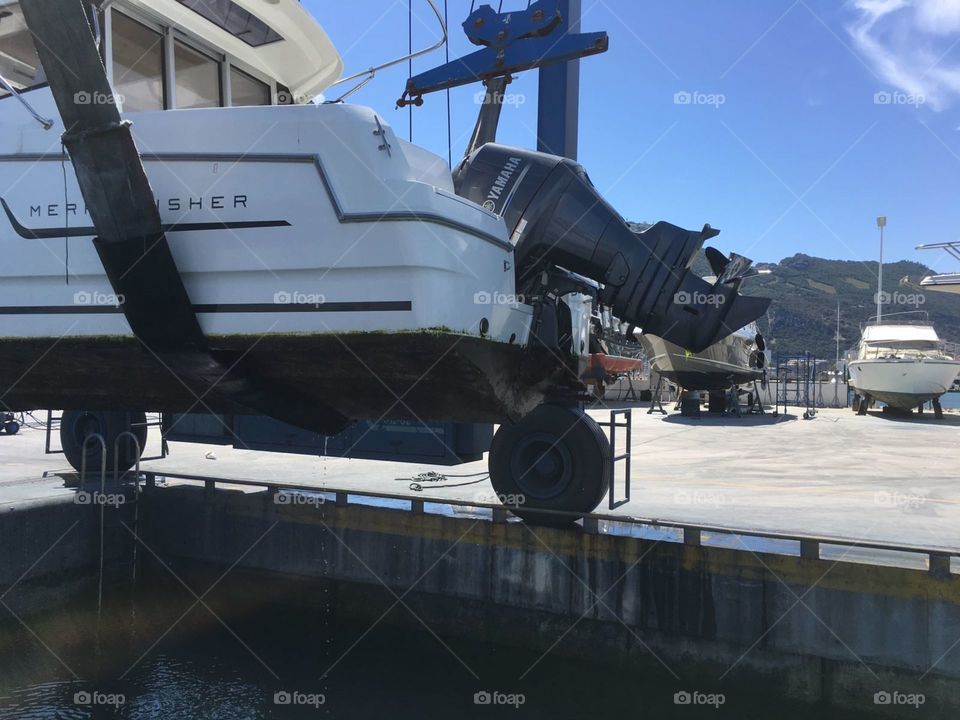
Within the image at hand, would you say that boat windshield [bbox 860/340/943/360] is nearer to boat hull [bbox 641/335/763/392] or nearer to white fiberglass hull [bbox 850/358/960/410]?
white fiberglass hull [bbox 850/358/960/410]

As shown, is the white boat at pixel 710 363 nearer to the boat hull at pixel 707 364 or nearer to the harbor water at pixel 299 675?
the boat hull at pixel 707 364

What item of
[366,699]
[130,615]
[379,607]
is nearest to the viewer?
[366,699]

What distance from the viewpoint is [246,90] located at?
588 cm

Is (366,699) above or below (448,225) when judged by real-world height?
below

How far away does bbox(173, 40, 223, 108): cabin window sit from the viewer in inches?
204

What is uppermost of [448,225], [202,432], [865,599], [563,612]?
[448,225]

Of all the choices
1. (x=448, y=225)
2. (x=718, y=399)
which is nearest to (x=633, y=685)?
(x=448, y=225)

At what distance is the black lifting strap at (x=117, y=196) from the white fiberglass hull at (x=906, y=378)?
65.6 feet

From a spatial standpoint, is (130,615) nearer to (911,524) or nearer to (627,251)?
(627,251)

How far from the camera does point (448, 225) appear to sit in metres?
3.93

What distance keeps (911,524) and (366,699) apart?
437cm

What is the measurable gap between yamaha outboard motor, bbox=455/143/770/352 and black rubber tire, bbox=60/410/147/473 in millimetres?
4995

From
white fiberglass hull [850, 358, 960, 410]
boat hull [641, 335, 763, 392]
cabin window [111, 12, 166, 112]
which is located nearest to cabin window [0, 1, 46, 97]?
cabin window [111, 12, 166, 112]

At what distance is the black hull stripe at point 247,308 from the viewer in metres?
3.87
